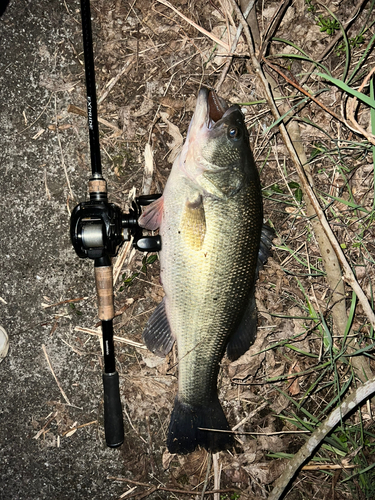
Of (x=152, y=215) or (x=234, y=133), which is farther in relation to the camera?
(x=152, y=215)

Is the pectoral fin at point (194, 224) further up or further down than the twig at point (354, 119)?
further down

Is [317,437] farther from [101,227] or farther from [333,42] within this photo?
[333,42]

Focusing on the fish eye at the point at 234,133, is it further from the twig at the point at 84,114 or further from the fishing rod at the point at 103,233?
the twig at the point at 84,114

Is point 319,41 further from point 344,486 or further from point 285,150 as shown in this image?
point 344,486

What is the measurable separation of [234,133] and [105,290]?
4.50ft

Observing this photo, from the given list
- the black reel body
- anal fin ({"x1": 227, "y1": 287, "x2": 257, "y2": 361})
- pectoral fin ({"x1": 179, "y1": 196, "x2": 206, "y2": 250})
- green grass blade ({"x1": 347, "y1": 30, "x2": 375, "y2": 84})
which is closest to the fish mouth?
pectoral fin ({"x1": 179, "y1": 196, "x2": 206, "y2": 250})

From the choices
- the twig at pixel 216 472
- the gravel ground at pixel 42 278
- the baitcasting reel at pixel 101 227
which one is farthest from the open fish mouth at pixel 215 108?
the twig at pixel 216 472

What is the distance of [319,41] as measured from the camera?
9.39 feet

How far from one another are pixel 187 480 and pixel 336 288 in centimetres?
196

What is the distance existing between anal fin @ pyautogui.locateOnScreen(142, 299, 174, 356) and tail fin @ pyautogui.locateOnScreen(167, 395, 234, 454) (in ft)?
1.28

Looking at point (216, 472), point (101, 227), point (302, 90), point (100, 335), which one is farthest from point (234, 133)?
point (216, 472)

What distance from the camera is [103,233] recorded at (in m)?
2.26

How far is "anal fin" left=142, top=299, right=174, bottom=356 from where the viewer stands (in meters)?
2.62

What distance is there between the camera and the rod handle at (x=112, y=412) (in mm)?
2580
